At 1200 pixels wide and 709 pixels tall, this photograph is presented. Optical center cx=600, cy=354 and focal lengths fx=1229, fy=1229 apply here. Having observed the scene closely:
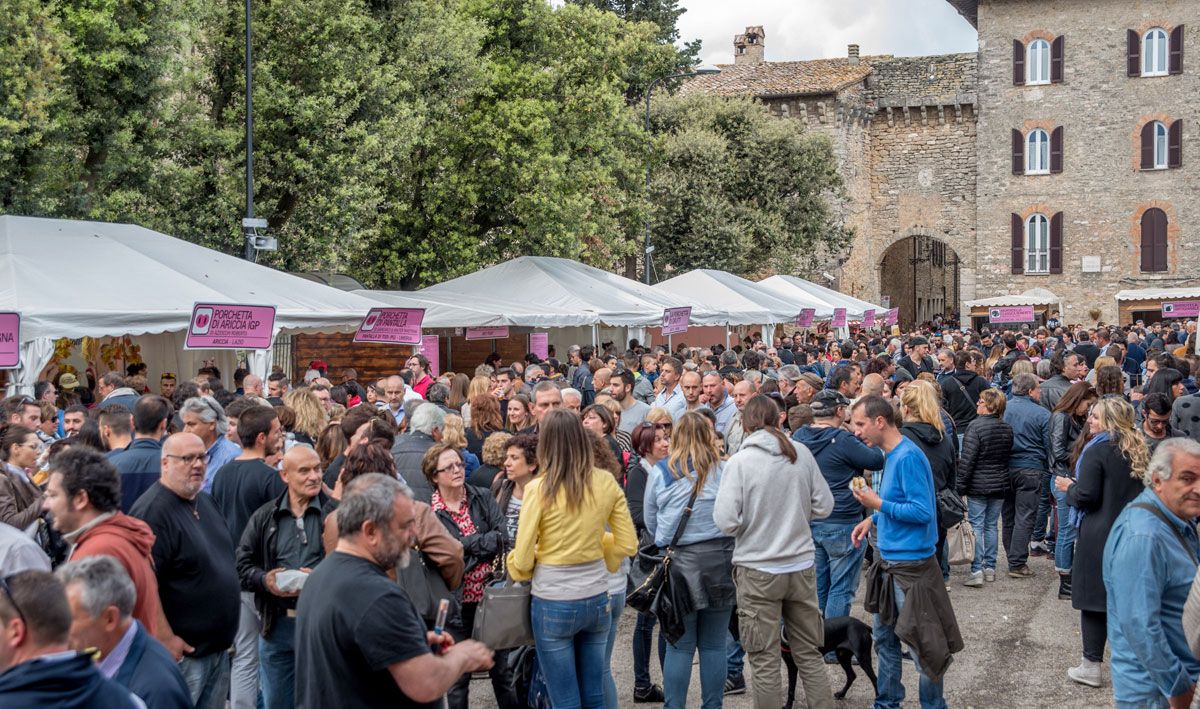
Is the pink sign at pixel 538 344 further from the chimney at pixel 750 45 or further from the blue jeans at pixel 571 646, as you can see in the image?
the chimney at pixel 750 45

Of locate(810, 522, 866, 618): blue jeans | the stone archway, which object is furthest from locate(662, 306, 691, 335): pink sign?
the stone archway

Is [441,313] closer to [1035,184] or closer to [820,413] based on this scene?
[820,413]

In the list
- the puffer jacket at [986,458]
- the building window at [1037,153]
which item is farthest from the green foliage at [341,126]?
the building window at [1037,153]

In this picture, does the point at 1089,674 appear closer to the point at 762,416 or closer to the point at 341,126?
the point at 762,416

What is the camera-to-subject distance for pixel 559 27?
2511 cm

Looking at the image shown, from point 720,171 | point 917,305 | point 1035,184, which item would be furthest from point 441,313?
point 917,305

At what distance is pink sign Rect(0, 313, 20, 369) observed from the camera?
10250 millimetres

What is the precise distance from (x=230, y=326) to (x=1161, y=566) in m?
9.62

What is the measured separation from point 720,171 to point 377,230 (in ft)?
48.8

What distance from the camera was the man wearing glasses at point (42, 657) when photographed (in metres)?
2.81

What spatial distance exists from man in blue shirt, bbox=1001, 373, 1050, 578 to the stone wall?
35546mm

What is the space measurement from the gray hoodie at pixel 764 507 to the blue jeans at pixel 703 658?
391 mm

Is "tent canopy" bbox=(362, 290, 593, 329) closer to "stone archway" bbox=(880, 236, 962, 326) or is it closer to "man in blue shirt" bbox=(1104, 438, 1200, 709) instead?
"man in blue shirt" bbox=(1104, 438, 1200, 709)

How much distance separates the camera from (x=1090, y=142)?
43.0 m
